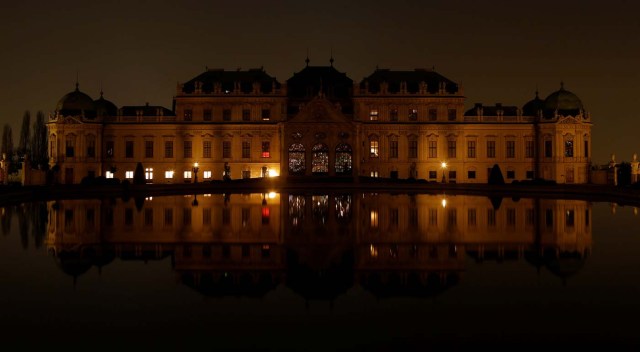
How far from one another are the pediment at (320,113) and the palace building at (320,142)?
1.05 m

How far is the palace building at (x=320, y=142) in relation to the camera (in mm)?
67000

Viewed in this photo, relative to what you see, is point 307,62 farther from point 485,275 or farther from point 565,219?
point 485,275

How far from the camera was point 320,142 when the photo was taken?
217ft

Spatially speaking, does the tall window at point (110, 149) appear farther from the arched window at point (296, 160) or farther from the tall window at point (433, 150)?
the tall window at point (433, 150)

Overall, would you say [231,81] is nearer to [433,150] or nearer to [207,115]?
[207,115]

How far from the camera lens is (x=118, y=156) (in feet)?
223

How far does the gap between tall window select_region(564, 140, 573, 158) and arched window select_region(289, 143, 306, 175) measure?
29.3m

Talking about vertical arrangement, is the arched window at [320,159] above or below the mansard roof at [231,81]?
below

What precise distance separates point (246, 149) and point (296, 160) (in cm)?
592

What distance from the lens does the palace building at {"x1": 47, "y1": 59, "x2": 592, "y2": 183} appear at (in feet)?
220

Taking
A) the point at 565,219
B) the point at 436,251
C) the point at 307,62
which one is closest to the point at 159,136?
the point at 307,62

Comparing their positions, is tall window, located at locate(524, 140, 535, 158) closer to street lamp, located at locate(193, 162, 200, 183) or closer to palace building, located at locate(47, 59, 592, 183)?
palace building, located at locate(47, 59, 592, 183)

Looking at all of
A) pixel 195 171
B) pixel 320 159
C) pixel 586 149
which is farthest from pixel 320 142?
pixel 586 149

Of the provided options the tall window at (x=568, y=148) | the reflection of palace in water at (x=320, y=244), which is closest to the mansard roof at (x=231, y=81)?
the tall window at (x=568, y=148)
